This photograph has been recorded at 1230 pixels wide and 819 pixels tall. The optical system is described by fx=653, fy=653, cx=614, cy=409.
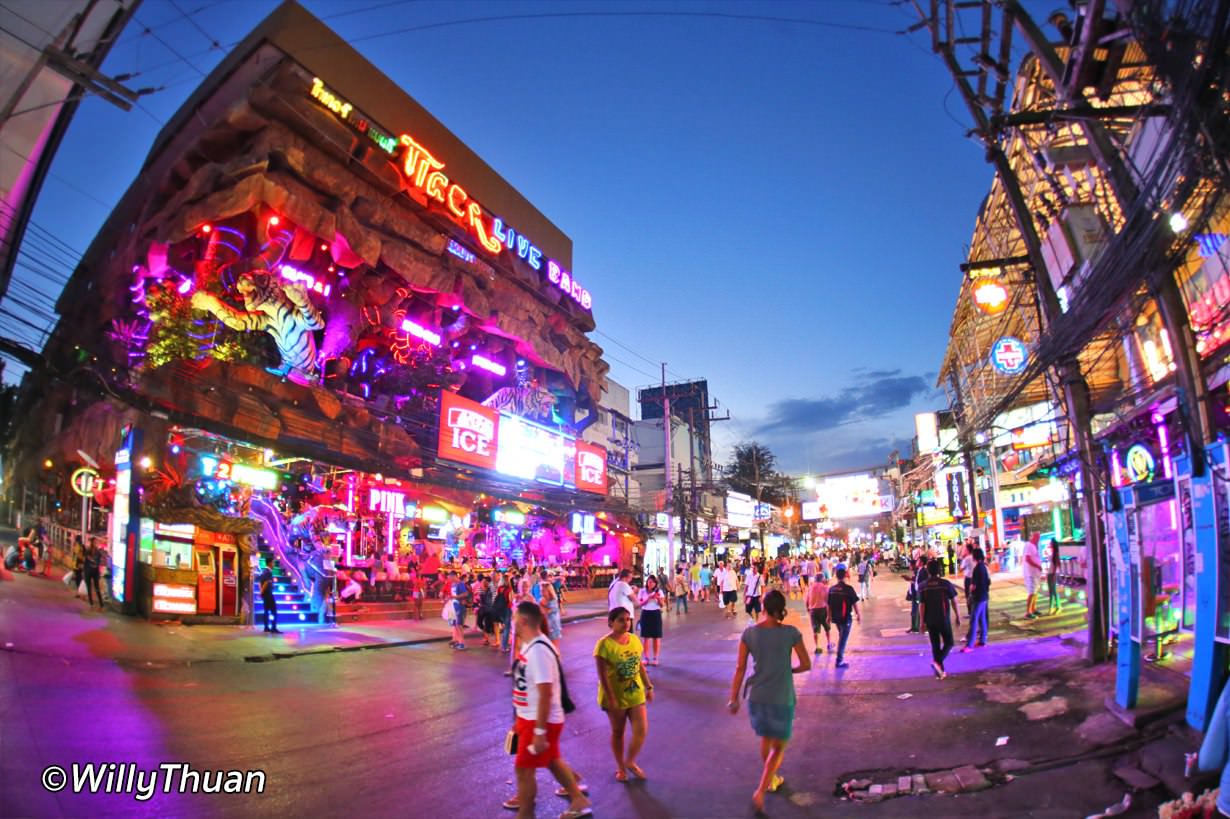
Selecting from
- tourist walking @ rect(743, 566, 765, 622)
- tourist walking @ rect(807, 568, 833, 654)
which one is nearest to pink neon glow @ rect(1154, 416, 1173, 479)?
tourist walking @ rect(807, 568, 833, 654)

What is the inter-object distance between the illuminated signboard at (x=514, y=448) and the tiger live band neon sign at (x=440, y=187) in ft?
24.0

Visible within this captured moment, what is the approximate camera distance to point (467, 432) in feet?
74.8

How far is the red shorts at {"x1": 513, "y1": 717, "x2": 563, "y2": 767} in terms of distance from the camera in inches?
194

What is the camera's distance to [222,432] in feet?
50.2

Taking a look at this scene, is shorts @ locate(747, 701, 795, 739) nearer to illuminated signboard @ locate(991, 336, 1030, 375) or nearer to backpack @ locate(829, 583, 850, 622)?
backpack @ locate(829, 583, 850, 622)

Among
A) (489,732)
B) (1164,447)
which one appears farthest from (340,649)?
(1164,447)

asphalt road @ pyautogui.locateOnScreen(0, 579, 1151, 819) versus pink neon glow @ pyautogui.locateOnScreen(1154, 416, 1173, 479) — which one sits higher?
pink neon glow @ pyautogui.locateOnScreen(1154, 416, 1173, 479)

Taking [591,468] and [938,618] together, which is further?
[591,468]

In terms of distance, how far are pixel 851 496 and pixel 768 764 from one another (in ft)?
166

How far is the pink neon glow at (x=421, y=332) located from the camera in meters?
24.1

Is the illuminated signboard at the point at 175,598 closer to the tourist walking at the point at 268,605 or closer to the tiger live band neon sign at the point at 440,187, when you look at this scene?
the tourist walking at the point at 268,605

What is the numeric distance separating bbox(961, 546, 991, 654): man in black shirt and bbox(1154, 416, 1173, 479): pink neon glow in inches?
133

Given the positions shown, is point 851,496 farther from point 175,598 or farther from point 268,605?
point 175,598

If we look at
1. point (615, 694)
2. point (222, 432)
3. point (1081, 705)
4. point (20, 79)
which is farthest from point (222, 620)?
point (1081, 705)
